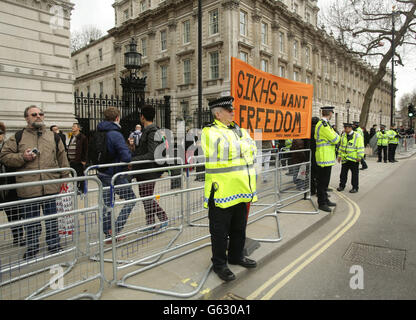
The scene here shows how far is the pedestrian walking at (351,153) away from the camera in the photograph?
858 centimetres

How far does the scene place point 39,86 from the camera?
12.1m

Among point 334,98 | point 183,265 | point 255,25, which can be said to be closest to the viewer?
point 183,265

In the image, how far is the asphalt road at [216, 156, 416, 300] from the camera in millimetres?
3246

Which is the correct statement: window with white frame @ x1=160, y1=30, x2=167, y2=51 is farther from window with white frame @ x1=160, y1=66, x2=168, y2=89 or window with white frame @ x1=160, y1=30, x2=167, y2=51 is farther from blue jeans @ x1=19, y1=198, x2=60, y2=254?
blue jeans @ x1=19, y1=198, x2=60, y2=254

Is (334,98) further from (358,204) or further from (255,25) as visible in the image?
(358,204)

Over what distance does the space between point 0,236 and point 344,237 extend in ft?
16.0

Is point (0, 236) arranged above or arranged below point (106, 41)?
below

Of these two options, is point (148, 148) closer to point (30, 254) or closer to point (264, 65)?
point (30, 254)

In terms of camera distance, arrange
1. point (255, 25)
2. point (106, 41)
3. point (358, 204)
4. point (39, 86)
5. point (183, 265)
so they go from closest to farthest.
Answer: point (183, 265), point (358, 204), point (39, 86), point (255, 25), point (106, 41)

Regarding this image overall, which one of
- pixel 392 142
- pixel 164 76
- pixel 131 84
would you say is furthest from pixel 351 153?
pixel 164 76

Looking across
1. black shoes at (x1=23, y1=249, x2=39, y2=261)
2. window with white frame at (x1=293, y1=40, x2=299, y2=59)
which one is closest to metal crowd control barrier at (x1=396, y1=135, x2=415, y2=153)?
window with white frame at (x1=293, y1=40, x2=299, y2=59)

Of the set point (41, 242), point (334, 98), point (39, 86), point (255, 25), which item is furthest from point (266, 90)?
point (334, 98)

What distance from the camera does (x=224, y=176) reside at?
3225 millimetres

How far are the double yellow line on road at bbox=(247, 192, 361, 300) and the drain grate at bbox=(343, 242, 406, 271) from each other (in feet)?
1.23
